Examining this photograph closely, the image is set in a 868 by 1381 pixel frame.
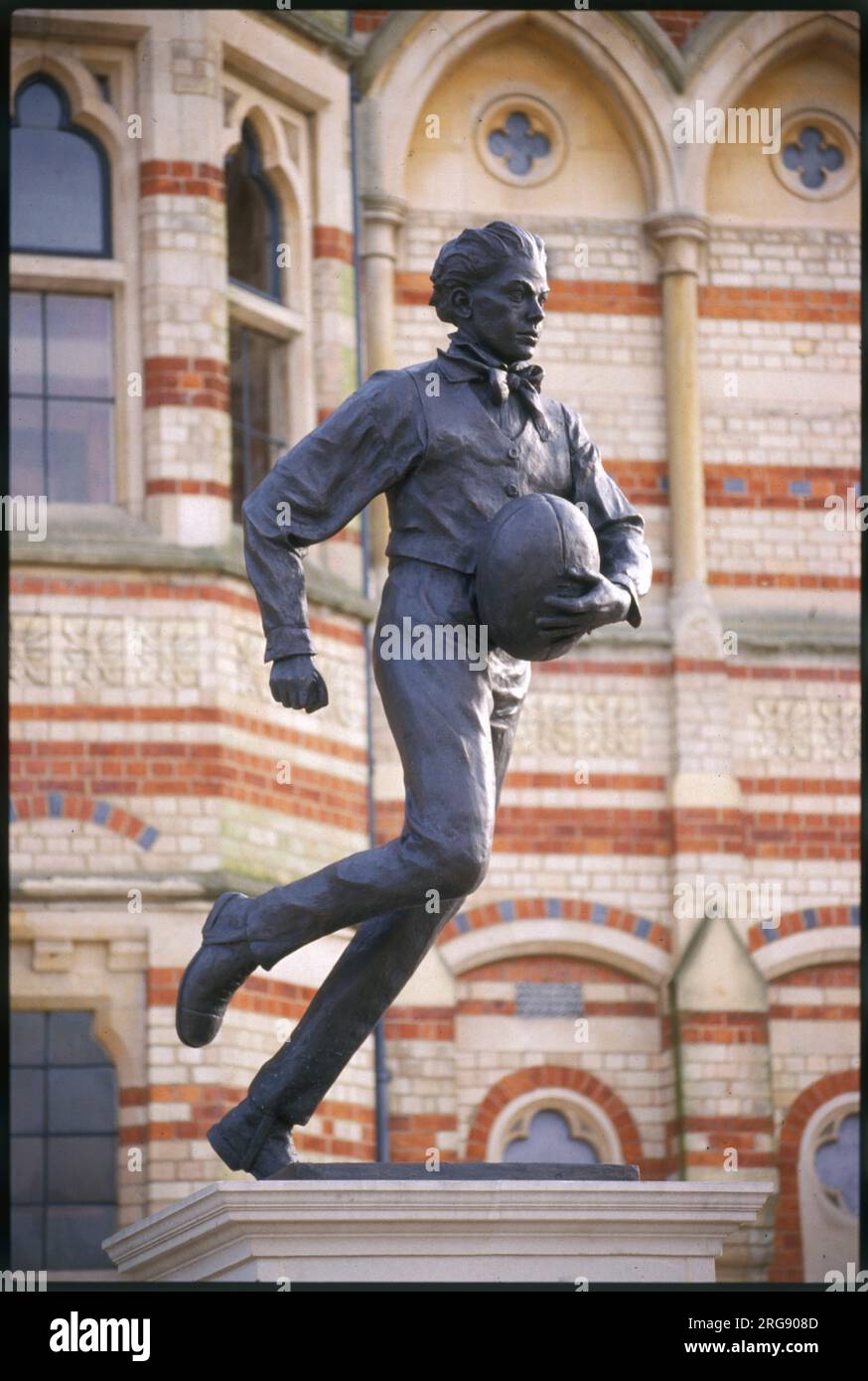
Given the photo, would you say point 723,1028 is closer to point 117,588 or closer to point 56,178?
point 117,588

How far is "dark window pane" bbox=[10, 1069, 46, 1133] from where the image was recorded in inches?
603

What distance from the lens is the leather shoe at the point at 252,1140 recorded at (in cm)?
864

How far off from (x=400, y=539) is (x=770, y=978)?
8695 millimetres

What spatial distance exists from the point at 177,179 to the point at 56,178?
624 mm

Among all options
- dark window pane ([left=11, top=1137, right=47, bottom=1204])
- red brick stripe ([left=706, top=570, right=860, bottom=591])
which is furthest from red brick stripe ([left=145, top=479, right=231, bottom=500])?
dark window pane ([left=11, top=1137, right=47, bottom=1204])

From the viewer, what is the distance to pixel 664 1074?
668 inches

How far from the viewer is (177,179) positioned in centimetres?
1594

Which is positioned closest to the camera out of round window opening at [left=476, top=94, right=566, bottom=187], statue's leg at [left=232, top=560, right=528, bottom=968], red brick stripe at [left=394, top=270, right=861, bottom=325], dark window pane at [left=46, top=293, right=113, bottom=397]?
statue's leg at [left=232, top=560, right=528, bottom=968]

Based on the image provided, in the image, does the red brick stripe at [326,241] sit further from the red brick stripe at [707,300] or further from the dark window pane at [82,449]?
the dark window pane at [82,449]

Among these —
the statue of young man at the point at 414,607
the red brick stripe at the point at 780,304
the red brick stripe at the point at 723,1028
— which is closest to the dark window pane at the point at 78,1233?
the red brick stripe at the point at 723,1028

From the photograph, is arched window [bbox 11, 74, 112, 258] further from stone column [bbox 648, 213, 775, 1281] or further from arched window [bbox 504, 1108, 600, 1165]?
arched window [bbox 504, 1108, 600, 1165]

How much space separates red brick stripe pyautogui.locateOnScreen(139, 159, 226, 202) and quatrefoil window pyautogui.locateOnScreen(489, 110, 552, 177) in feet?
7.73
